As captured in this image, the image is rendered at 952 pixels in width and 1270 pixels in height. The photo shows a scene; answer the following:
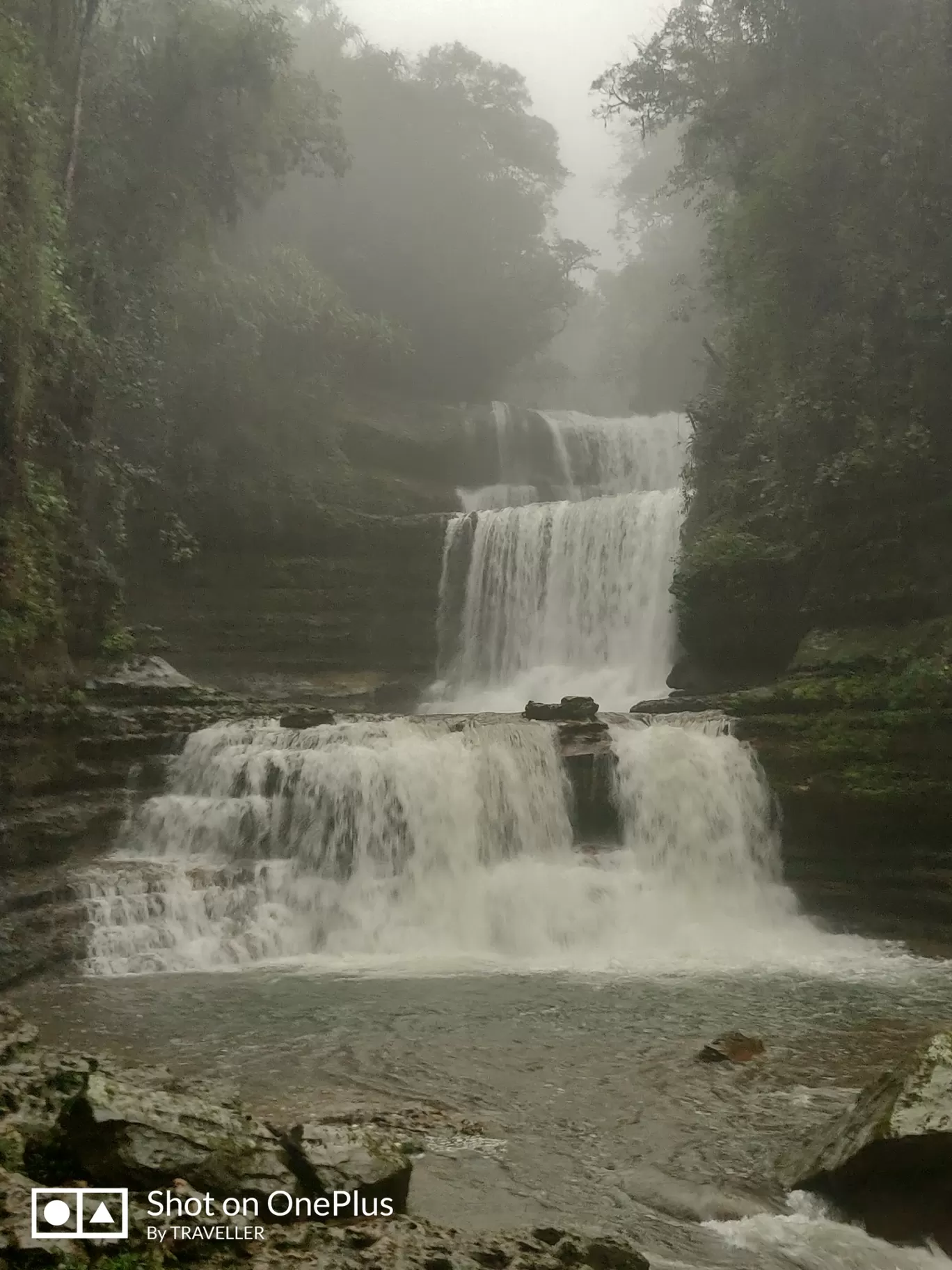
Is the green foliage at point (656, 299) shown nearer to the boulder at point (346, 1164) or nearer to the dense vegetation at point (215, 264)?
the dense vegetation at point (215, 264)

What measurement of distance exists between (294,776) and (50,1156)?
963 cm

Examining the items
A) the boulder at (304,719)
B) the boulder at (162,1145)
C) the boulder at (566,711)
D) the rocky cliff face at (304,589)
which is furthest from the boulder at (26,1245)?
the rocky cliff face at (304,589)

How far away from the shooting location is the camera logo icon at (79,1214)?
280cm

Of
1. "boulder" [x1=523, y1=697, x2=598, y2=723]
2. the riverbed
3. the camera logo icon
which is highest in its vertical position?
"boulder" [x1=523, y1=697, x2=598, y2=723]

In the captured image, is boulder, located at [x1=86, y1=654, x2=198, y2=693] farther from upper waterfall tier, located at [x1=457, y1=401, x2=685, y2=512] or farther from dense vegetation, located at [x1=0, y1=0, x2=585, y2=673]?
upper waterfall tier, located at [x1=457, y1=401, x2=685, y2=512]

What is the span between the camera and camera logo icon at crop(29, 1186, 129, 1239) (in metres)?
2.80

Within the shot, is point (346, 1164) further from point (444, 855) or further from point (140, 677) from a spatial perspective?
point (140, 677)

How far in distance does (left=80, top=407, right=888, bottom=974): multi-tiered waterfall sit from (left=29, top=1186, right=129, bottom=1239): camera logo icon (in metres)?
7.53

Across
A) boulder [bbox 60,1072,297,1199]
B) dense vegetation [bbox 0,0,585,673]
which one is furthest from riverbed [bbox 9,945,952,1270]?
dense vegetation [bbox 0,0,585,673]

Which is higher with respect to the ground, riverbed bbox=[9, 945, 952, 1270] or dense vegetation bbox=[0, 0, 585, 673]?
dense vegetation bbox=[0, 0, 585, 673]

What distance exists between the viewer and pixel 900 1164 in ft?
14.3

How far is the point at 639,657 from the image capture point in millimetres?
20031

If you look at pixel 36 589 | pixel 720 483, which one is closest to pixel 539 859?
pixel 36 589

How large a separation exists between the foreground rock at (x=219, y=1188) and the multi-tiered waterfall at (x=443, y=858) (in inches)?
258
